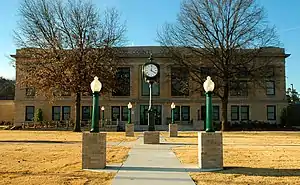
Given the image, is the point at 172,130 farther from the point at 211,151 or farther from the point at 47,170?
the point at 47,170

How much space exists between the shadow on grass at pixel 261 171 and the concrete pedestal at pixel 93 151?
3.36 m

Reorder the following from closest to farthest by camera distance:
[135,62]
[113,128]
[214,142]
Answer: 1. [214,142]
2. [113,128]
3. [135,62]

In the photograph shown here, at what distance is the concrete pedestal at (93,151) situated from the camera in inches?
422

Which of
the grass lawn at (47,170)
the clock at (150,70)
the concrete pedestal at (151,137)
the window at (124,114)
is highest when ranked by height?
the clock at (150,70)

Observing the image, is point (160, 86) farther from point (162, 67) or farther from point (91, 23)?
point (91, 23)

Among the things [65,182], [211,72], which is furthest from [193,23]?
[65,182]

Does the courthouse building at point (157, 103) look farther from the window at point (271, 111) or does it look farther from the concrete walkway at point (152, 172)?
the concrete walkway at point (152, 172)

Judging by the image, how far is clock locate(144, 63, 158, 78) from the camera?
20578mm

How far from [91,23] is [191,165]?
2778cm

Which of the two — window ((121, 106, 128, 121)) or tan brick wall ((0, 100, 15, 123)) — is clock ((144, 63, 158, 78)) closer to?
window ((121, 106, 128, 121))

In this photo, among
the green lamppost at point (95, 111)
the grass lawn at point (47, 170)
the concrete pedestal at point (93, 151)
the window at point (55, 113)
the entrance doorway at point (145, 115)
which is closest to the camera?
the grass lawn at point (47, 170)

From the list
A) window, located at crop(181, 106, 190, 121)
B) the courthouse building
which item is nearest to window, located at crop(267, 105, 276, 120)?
the courthouse building

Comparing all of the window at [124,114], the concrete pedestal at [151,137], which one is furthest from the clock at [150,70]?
the window at [124,114]

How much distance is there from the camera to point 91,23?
36.9 metres
